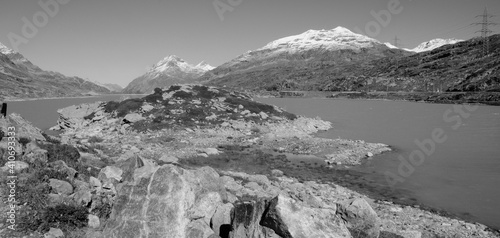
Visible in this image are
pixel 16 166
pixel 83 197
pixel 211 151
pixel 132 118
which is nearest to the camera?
pixel 83 197

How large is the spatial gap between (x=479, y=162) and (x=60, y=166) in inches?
1380

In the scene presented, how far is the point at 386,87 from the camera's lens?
620 ft

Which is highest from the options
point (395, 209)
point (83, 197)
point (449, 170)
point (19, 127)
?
point (19, 127)

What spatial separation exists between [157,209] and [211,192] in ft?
6.95

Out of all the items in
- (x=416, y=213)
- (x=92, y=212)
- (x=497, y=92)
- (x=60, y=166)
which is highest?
(x=497, y=92)

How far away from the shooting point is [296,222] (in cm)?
864

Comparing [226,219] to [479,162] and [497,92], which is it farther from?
[497,92]

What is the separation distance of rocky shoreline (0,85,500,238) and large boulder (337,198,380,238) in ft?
0.11

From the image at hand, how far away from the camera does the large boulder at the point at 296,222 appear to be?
852 cm

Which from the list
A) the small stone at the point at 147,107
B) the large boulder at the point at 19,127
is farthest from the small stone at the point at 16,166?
the small stone at the point at 147,107

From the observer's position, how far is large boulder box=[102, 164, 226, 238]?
8.19m

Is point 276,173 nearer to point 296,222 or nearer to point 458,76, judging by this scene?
point 296,222

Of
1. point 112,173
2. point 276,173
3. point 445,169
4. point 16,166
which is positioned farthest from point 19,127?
point 445,169

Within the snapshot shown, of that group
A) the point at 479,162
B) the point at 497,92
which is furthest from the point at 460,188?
the point at 497,92
